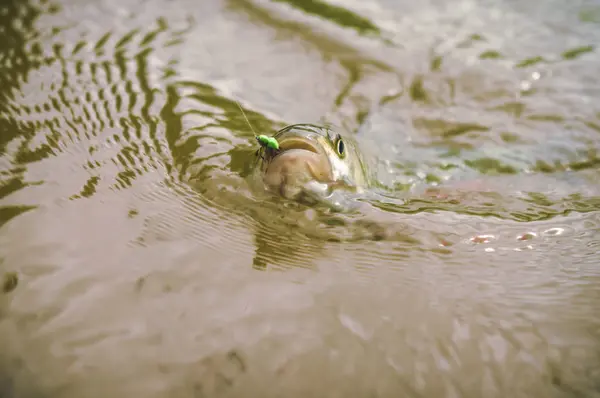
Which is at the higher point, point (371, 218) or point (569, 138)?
point (569, 138)

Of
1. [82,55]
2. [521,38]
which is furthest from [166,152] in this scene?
[521,38]

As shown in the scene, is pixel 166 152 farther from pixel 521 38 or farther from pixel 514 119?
pixel 521 38

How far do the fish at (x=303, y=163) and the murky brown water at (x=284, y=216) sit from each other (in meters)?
0.14

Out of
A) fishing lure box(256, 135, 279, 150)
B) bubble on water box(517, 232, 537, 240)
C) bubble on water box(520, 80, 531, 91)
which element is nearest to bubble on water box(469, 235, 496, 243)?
bubble on water box(517, 232, 537, 240)

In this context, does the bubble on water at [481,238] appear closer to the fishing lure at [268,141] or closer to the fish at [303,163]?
the fish at [303,163]

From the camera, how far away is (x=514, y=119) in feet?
13.2

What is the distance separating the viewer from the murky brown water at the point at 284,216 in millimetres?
1646

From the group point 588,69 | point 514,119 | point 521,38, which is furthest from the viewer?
point 521,38

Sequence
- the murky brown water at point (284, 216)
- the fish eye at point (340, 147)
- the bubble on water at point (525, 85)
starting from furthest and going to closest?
1. the bubble on water at point (525, 85)
2. the fish eye at point (340, 147)
3. the murky brown water at point (284, 216)

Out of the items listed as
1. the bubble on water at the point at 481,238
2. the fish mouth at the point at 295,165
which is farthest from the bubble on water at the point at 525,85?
the fish mouth at the point at 295,165

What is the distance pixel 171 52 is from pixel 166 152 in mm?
1547

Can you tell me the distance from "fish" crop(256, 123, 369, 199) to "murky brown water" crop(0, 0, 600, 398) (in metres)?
0.14

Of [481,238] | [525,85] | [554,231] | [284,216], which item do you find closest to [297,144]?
[284,216]

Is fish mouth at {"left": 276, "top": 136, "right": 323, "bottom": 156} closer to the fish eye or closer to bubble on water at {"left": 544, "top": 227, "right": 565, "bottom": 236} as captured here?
the fish eye
